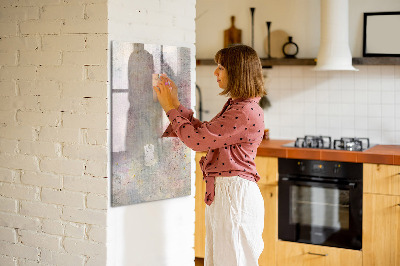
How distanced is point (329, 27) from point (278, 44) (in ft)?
1.76

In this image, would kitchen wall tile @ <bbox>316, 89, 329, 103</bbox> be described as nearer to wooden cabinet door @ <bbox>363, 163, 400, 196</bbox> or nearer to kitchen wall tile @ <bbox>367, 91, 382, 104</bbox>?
kitchen wall tile @ <bbox>367, 91, 382, 104</bbox>

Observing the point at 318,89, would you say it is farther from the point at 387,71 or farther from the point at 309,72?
the point at 387,71

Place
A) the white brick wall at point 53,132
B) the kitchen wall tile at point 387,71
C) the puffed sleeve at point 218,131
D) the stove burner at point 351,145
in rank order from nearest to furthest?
the puffed sleeve at point 218,131 → the white brick wall at point 53,132 → the stove burner at point 351,145 → the kitchen wall tile at point 387,71

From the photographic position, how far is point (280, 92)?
4820 millimetres

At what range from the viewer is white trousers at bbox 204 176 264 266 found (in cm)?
271

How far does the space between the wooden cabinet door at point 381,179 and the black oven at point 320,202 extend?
52 millimetres

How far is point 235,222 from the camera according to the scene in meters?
2.71

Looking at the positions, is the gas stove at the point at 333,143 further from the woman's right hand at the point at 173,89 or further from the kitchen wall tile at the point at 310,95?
the woman's right hand at the point at 173,89

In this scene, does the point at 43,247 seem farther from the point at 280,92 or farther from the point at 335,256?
the point at 280,92

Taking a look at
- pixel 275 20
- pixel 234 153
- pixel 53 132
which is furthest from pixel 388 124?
pixel 53 132

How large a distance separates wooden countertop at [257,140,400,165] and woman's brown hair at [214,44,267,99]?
A: 57.5 inches

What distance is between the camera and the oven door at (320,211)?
397 cm

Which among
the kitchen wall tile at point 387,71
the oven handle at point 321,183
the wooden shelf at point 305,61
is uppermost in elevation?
the wooden shelf at point 305,61

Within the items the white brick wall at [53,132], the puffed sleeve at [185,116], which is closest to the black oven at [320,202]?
the puffed sleeve at [185,116]
